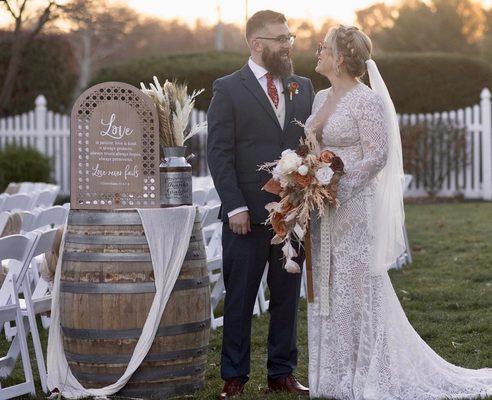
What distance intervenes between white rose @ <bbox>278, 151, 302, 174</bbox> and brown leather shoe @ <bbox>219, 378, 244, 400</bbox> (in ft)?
4.10

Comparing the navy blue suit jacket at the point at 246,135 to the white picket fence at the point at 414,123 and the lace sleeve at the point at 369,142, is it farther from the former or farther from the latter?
the white picket fence at the point at 414,123

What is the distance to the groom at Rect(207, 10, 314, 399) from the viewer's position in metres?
5.75

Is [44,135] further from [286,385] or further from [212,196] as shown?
[286,385]

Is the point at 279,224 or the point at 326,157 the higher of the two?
the point at 326,157

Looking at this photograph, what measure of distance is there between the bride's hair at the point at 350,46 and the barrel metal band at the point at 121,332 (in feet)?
5.33

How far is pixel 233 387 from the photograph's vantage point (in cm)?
588

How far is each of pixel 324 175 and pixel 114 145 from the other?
4.05 feet

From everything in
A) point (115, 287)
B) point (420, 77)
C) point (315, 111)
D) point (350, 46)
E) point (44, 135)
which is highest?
point (420, 77)

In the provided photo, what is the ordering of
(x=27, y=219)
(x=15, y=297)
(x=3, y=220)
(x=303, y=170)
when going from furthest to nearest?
(x=27, y=219) < (x=3, y=220) < (x=15, y=297) < (x=303, y=170)

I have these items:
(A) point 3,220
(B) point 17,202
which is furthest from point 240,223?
(B) point 17,202

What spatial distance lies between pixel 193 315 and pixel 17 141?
48.1 feet

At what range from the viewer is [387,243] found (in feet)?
18.9

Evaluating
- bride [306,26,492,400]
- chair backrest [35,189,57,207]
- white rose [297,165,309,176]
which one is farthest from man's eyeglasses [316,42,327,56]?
chair backrest [35,189,57,207]

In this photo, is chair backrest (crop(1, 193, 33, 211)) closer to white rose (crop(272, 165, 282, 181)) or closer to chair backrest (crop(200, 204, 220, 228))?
chair backrest (crop(200, 204, 220, 228))
